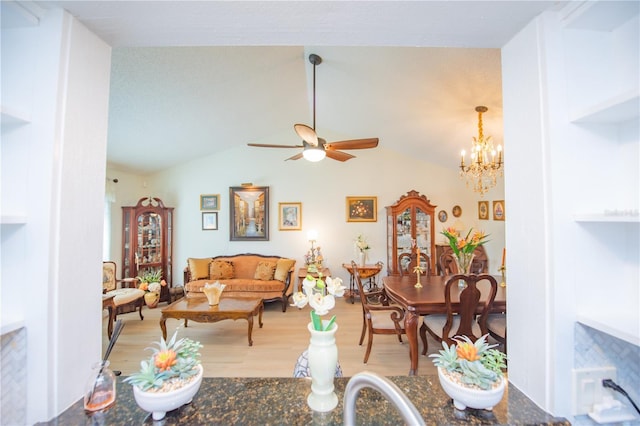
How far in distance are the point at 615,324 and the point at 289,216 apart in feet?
15.4

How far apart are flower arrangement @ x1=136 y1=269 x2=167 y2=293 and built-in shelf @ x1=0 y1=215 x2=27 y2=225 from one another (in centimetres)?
428

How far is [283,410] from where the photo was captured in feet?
2.59

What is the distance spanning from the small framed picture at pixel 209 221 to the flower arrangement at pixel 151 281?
1098 mm

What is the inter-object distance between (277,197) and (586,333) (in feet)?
15.6

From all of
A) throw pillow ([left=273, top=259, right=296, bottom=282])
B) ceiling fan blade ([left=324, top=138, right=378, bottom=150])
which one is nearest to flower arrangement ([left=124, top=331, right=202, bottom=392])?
ceiling fan blade ([left=324, top=138, right=378, bottom=150])

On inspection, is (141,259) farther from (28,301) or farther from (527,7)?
(527,7)

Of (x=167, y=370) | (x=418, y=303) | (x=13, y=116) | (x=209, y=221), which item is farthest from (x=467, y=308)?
(x=209, y=221)

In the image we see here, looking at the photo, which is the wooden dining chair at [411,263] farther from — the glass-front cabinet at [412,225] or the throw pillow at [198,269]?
the throw pillow at [198,269]

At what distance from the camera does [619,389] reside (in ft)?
2.43

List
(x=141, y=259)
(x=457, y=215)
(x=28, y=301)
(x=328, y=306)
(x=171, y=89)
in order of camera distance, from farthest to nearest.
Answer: (x=457, y=215), (x=141, y=259), (x=171, y=89), (x=328, y=306), (x=28, y=301)

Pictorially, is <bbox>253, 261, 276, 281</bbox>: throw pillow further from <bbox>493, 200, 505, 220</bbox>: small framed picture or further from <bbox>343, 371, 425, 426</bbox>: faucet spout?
<bbox>343, 371, 425, 426</bbox>: faucet spout

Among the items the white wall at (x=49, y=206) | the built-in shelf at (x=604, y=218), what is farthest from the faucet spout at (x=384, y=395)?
the white wall at (x=49, y=206)

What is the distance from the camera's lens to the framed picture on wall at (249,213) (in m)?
5.14

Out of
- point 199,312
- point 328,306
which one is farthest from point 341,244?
point 328,306
